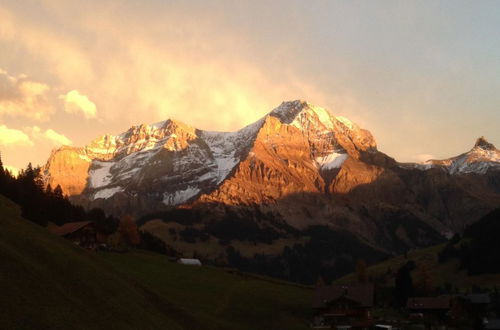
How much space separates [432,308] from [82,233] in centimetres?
8745

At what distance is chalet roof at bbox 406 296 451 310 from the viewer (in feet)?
434

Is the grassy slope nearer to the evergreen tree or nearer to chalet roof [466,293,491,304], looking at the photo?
the evergreen tree

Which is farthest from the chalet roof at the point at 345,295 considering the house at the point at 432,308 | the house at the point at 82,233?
the house at the point at 82,233

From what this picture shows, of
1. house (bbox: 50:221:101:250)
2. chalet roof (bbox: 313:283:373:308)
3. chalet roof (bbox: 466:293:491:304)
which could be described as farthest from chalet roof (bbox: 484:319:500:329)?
house (bbox: 50:221:101:250)

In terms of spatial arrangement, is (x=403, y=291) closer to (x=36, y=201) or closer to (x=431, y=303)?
(x=431, y=303)

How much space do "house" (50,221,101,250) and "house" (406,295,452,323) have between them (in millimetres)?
80599

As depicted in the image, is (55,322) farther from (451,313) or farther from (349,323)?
(451,313)

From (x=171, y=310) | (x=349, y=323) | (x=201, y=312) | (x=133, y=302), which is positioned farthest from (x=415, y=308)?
(x=133, y=302)

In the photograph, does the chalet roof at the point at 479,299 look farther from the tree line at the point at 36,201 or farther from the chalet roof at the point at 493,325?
the tree line at the point at 36,201

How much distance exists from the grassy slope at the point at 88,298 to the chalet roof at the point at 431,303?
37.4m

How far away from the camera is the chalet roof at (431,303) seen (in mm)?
132375

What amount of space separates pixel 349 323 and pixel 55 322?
81.3 m

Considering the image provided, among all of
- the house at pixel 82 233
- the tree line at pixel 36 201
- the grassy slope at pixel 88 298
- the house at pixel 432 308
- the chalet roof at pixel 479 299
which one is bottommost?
the grassy slope at pixel 88 298

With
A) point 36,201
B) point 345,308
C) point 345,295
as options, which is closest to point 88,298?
point 345,308
